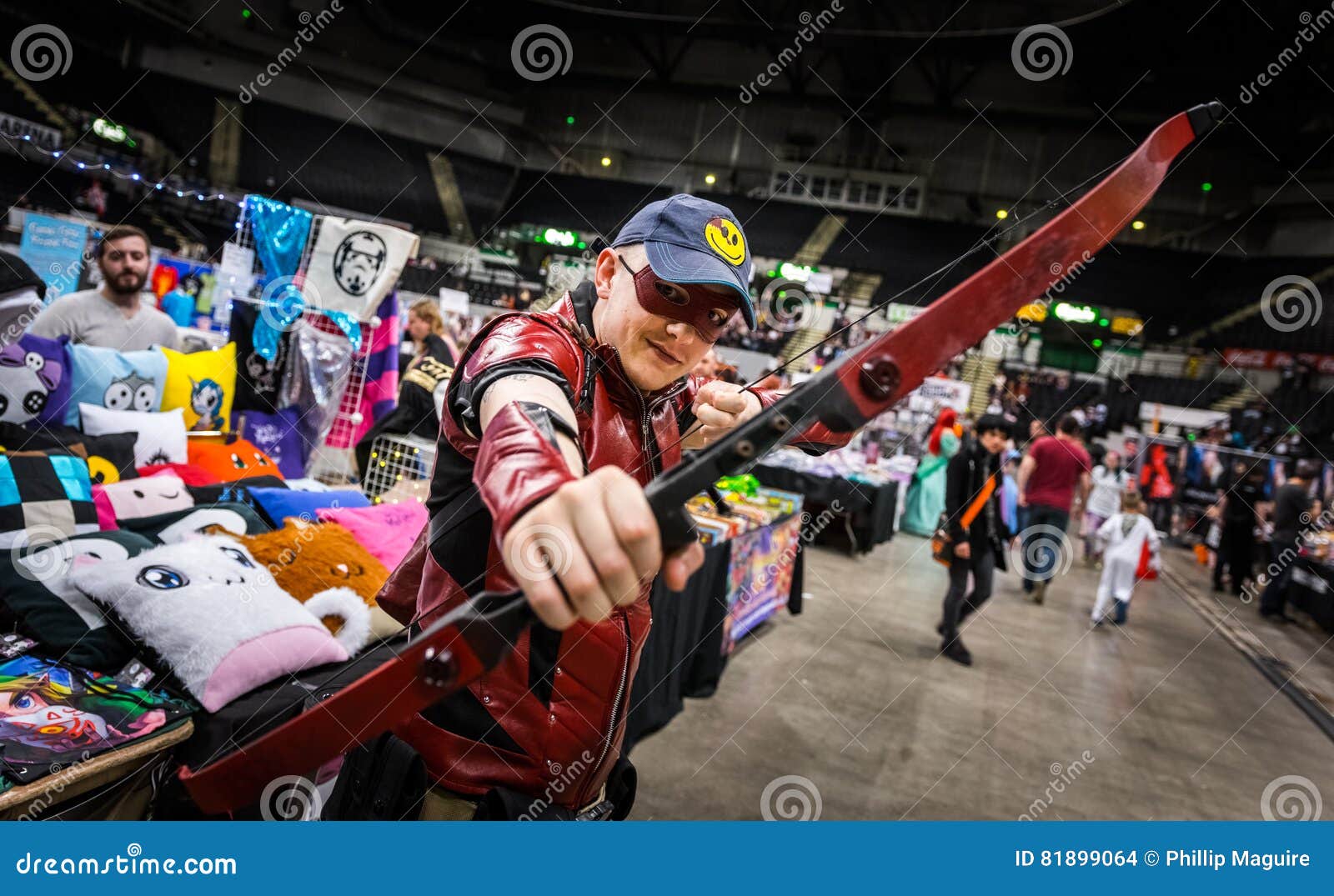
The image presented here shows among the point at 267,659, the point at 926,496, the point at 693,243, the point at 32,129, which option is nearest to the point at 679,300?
the point at 693,243

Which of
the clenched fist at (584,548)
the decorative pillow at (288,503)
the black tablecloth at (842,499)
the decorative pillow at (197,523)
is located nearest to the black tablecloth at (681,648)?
the decorative pillow at (288,503)

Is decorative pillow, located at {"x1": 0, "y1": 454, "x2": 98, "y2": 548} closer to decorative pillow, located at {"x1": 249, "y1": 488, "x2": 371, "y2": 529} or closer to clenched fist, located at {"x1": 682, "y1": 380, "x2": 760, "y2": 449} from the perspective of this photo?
decorative pillow, located at {"x1": 249, "y1": 488, "x2": 371, "y2": 529}

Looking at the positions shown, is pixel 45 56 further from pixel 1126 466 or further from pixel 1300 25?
pixel 1126 466

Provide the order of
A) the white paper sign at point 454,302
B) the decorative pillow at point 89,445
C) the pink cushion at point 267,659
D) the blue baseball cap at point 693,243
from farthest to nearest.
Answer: the white paper sign at point 454,302, the decorative pillow at point 89,445, the pink cushion at point 267,659, the blue baseball cap at point 693,243

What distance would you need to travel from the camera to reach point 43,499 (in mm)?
2037

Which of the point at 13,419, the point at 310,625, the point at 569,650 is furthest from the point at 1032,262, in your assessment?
the point at 13,419

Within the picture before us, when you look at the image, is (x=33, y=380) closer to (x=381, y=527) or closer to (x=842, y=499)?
(x=381, y=527)

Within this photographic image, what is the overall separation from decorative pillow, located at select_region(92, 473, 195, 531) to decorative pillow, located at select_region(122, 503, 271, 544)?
0.06m

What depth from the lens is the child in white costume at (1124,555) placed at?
6.15 metres

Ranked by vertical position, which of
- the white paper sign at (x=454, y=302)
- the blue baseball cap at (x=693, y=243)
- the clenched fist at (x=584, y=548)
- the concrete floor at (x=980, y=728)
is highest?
the white paper sign at (x=454, y=302)

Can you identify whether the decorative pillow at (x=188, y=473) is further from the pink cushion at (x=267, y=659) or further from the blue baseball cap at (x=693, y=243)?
the blue baseball cap at (x=693, y=243)

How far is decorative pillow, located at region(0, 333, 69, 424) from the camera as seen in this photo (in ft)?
8.27

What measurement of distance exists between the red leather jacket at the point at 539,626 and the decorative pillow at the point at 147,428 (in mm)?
2586

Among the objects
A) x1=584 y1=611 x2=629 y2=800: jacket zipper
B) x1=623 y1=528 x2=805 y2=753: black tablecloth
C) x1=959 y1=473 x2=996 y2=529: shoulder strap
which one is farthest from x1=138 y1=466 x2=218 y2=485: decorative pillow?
x1=959 y1=473 x2=996 y2=529: shoulder strap
